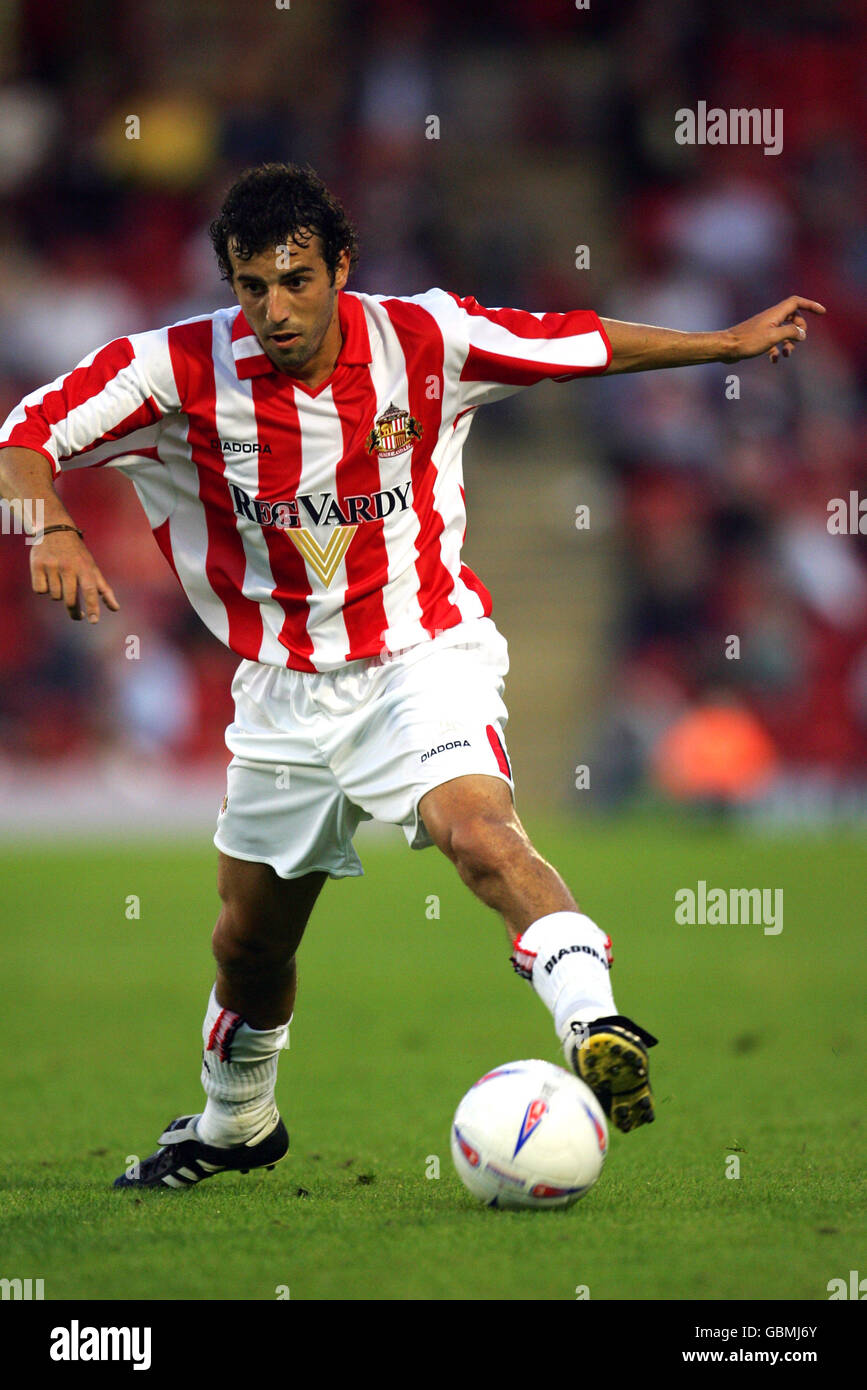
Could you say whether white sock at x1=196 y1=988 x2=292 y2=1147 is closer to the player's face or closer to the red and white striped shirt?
the red and white striped shirt

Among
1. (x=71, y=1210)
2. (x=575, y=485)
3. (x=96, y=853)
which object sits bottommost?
(x=71, y=1210)

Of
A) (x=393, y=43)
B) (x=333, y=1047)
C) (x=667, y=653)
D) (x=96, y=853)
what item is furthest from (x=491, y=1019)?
(x=393, y=43)

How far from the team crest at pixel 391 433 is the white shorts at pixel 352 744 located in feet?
1.65

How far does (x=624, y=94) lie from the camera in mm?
21406

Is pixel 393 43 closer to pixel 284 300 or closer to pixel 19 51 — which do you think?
pixel 19 51

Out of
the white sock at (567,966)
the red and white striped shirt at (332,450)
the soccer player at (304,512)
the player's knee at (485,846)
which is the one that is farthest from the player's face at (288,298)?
the white sock at (567,966)

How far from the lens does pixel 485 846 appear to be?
4.07 m

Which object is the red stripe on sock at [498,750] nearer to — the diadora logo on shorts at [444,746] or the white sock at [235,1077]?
the diadora logo on shorts at [444,746]

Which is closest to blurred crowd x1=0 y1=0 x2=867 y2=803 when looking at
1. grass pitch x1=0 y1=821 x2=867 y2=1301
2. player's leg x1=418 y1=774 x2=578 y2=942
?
grass pitch x1=0 y1=821 x2=867 y2=1301

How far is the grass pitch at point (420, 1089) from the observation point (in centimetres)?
359

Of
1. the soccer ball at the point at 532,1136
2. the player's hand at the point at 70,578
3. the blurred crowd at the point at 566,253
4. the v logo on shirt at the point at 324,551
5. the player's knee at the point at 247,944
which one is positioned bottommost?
the soccer ball at the point at 532,1136

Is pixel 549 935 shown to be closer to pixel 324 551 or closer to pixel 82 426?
pixel 324 551

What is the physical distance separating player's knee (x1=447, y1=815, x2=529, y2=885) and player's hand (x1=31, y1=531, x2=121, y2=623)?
0.95 meters

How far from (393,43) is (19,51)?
4.49 m
